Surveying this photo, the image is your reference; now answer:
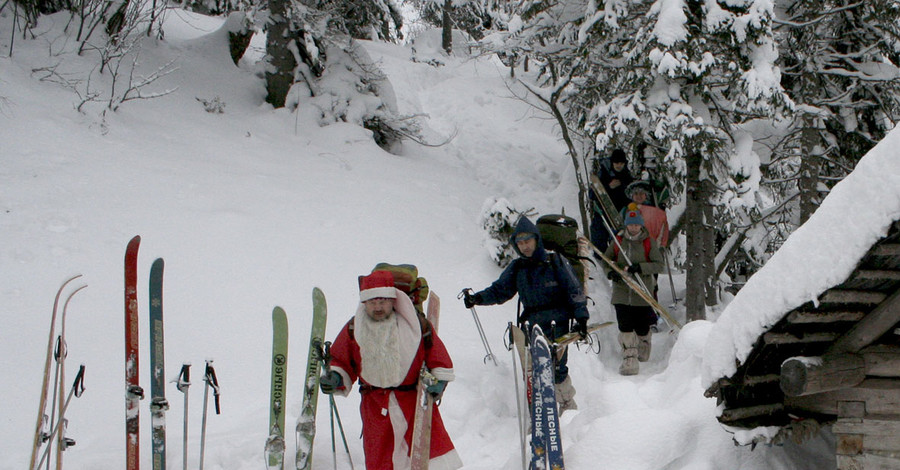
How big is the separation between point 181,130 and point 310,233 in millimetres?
3335

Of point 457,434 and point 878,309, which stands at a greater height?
point 878,309

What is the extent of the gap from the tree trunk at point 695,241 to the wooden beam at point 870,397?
4608 mm

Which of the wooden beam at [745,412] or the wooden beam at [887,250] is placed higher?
the wooden beam at [887,250]

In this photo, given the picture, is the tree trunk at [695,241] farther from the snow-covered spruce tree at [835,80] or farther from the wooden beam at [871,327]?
the wooden beam at [871,327]

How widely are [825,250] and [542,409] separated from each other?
80.8 inches

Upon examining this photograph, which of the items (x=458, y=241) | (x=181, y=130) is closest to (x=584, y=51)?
(x=458, y=241)

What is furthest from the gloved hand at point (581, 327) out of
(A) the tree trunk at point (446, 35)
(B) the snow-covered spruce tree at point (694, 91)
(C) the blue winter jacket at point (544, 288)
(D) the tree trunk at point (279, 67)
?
(A) the tree trunk at point (446, 35)

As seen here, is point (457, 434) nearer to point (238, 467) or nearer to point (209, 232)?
point (238, 467)

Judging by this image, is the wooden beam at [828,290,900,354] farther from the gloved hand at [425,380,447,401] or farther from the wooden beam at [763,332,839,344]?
the gloved hand at [425,380,447,401]

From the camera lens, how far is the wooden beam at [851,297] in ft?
10.9

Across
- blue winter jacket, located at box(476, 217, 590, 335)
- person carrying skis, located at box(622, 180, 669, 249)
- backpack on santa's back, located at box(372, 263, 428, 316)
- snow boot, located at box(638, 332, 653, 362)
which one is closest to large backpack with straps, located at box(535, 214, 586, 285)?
blue winter jacket, located at box(476, 217, 590, 335)

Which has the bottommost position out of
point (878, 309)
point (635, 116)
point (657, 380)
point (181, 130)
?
point (657, 380)

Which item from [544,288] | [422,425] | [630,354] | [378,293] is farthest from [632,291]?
[378,293]

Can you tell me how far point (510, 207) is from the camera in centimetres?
962
